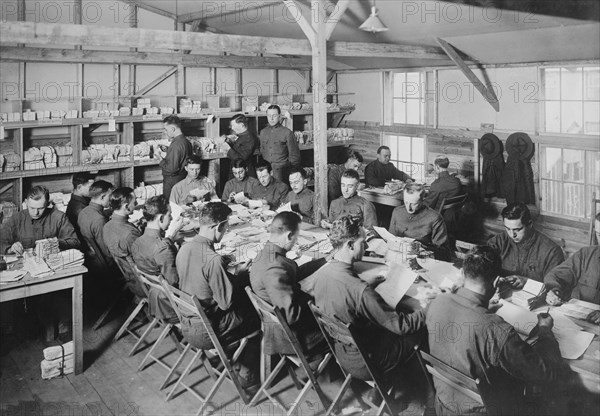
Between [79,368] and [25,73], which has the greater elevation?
[25,73]

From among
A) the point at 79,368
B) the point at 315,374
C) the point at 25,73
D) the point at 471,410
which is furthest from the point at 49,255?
the point at 25,73

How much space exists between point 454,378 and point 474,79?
22.5ft

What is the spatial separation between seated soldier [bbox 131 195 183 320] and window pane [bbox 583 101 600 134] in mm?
6401

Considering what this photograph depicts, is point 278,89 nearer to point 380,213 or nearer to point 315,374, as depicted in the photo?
point 380,213

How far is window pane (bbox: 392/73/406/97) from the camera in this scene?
1110 centimetres

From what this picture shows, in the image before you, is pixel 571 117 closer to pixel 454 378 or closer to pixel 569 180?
pixel 569 180

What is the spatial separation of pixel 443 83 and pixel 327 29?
4112 mm

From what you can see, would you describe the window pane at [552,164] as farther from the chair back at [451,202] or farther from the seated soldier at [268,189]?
the seated soldier at [268,189]

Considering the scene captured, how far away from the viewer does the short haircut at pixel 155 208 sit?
16.7 feet

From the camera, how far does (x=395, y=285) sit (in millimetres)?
4160

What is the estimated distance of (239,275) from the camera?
4879mm

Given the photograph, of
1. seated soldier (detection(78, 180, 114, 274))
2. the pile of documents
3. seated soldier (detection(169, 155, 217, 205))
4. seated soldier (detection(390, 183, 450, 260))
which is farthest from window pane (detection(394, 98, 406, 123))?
the pile of documents

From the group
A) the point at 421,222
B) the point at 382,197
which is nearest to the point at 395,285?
the point at 421,222

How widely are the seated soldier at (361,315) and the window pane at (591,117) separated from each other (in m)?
5.66
